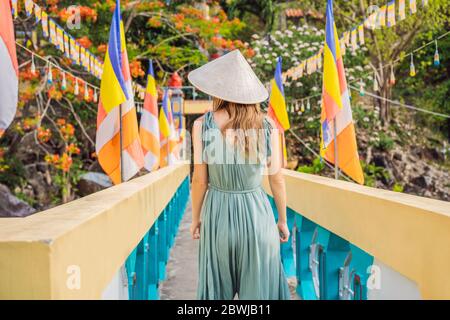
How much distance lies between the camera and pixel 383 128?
71.0ft

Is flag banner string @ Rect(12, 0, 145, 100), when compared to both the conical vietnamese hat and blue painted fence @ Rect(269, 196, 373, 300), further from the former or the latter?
the conical vietnamese hat

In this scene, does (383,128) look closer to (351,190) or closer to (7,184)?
(7,184)

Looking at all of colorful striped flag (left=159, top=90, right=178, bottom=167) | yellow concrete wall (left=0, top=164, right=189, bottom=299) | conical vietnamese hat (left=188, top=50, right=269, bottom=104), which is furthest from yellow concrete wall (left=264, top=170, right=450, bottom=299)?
colorful striped flag (left=159, top=90, right=178, bottom=167)

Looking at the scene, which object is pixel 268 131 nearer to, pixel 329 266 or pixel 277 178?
pixel 277 178

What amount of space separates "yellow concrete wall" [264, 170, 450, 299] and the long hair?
0.65 m

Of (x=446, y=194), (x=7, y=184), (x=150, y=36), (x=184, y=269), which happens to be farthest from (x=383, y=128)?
(x=184, y=269)

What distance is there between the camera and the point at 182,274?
694 centimetres

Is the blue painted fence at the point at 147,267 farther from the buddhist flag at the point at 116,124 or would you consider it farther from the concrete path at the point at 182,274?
the buddhist flag at the point at 116,124

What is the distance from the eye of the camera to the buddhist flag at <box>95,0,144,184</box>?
662 cm

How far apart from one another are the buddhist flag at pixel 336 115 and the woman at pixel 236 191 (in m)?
3.34

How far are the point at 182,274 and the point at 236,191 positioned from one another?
13.2 feet

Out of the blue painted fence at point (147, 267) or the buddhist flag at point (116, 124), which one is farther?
the buddhist flag at point (116, 124)

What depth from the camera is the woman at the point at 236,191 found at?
9.98 feet

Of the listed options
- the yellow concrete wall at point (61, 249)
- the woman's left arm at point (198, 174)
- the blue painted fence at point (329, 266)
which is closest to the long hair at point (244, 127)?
the woman's left arm at point (198, 174)
